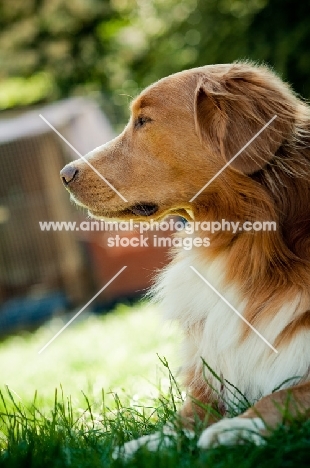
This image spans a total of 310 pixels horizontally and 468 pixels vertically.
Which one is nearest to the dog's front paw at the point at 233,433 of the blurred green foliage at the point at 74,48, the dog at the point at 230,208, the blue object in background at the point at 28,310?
the dog at the point at 230,208

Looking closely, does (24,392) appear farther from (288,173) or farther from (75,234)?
(75,234)

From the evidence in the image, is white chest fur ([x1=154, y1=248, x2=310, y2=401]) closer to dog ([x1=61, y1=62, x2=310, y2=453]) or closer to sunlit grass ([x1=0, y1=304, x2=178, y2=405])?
dog ([x1=61, y1=62, x2=310, y2=453])

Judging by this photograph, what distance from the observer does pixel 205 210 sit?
10.6 feet

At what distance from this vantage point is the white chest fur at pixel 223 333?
286cm

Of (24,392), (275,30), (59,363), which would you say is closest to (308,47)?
(275,30)

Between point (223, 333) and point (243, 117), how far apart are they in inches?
35.2

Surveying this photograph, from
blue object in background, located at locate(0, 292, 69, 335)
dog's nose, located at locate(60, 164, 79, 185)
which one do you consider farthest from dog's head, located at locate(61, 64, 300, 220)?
blue object in background, located at locate(0, 292, 69, 335)

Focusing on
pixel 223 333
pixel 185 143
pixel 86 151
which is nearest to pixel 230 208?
pixel 185 143

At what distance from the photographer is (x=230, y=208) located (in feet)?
10.2

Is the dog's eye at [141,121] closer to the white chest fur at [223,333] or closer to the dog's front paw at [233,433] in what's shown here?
the white chest fur at [223,333]

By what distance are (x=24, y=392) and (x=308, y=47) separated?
14.7ft

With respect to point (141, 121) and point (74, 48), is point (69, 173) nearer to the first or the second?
point (141, 121)

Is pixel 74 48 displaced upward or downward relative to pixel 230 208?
upward

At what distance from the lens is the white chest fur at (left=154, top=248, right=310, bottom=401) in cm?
286
